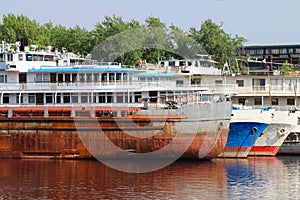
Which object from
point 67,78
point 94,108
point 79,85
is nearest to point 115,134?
point 94,108

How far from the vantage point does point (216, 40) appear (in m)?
92.0

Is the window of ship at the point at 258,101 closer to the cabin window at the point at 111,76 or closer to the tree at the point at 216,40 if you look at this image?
the cabin window at the point at 111,76

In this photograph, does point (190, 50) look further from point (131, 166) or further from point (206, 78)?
point (131, 166)

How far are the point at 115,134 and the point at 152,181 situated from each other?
29.2 ft

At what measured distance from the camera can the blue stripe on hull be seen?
184ft

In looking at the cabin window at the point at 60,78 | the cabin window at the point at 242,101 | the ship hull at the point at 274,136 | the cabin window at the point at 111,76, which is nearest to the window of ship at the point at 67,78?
the cabin window at the point at 60,78

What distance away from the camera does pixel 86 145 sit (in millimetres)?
53781

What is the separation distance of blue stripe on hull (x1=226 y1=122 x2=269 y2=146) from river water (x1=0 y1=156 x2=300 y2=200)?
3089 millimetres

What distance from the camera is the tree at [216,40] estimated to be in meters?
91.2

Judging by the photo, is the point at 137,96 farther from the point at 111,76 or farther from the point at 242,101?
the point at 242,101

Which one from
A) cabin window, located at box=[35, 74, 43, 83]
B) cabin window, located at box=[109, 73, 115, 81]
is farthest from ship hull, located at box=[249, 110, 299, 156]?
cabin window, located at box=[35, 74, 43, 83]

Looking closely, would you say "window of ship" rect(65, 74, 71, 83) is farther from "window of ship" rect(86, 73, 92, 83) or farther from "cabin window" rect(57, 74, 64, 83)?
"window of ship" rect(86, 73, 92, 83)

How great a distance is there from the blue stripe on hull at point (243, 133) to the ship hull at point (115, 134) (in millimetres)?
2256

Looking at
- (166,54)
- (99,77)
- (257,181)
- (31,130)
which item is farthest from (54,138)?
(166,54)
